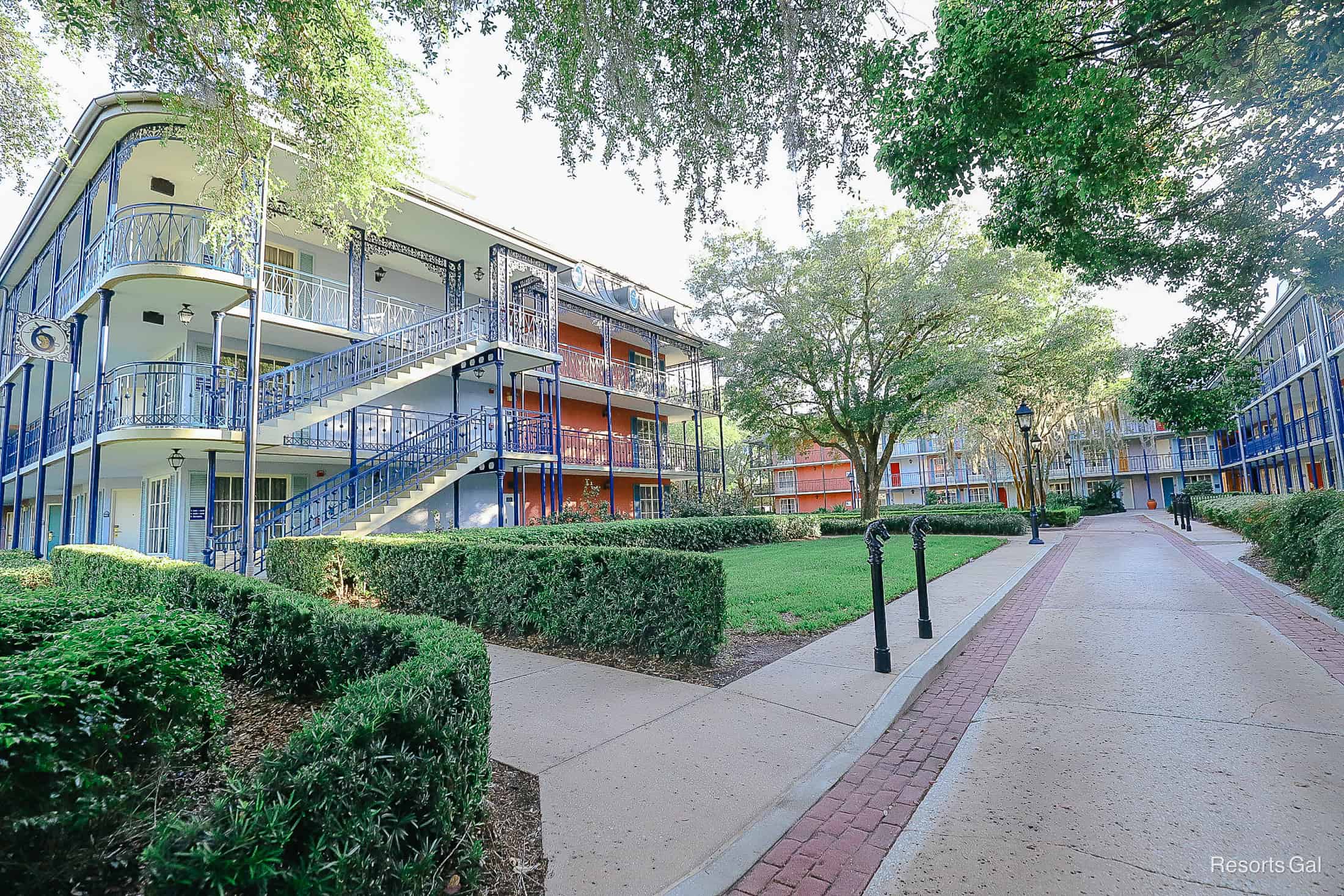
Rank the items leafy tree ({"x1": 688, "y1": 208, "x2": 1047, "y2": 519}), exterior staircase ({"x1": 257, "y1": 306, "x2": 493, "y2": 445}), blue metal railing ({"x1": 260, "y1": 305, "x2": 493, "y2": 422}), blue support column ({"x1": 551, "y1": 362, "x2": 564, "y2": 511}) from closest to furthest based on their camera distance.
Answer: exterior staircase ({"x1": 257, "y1": 306, "x2": 493, "y2": 445}), blue metal railing ({"x1": 260, "y1": 305, "x2": 493, "y2": 422}), blue support column ({"x1": 551, "y1": 362, "x2": 564, "y2": 511}), leafy tree ({"x1": 688, "y1": 208, "x2": 1047, "y2": 519})

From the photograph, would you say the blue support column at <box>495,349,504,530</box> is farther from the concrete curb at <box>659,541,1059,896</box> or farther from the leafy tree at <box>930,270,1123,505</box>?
the leafy tree at <box>930,270,1123,505</box>

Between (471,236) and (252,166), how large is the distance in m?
7.96

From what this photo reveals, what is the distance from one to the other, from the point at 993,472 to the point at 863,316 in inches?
1127

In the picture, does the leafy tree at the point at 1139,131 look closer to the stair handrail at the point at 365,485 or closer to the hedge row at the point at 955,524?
the stair handrail at the point at 365,485

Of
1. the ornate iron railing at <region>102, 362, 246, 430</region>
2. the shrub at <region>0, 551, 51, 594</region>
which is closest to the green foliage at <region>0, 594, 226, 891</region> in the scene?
the shrub at <region>0, 551, 51, 594</region>

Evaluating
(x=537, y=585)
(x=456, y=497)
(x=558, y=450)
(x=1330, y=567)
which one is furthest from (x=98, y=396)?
(x=1330, y=567)

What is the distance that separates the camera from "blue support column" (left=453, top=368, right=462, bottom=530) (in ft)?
50.5

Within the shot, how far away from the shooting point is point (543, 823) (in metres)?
2.86

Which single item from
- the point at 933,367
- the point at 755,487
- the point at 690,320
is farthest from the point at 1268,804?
the point at 755,487

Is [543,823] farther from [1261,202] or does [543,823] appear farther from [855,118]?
[1261,202]

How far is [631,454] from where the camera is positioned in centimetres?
2211

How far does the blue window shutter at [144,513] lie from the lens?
13984 mm

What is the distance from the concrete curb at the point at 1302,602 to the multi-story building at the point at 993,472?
24.4 metres

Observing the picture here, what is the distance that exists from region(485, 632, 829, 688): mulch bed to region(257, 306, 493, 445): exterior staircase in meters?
7.55
